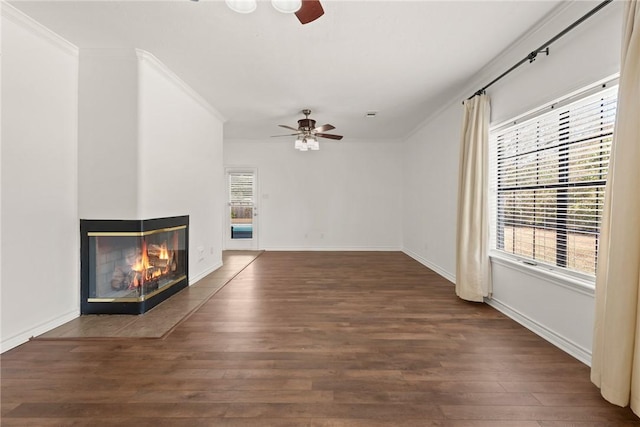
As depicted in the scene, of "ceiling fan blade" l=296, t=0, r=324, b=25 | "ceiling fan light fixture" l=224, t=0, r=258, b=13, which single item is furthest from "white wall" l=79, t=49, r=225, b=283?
"ceiling fan blade" l=296, t=0, r=324, b=25

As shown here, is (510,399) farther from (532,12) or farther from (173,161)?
(173,161)

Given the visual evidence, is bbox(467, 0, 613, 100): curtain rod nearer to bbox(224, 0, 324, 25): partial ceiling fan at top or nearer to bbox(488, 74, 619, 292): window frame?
bbox(488, 74, 619, 292): window frame

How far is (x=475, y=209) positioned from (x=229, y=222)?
19.0 ft

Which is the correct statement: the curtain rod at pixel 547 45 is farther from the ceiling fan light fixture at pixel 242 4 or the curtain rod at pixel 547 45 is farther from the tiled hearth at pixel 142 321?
the tiled hearth at pixel 142 321

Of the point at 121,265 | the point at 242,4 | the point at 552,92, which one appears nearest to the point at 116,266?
the point at 121,265

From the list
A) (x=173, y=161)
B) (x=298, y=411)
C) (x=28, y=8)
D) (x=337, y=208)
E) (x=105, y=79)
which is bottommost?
(x=298, y=411)

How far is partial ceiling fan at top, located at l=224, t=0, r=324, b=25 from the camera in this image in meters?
1.57

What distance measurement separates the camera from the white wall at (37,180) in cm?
234

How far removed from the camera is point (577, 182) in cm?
233

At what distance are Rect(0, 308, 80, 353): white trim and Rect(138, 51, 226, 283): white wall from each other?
1.20 metres

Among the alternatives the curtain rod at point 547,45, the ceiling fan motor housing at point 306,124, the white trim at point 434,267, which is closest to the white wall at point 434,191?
the white trim at point 434,267

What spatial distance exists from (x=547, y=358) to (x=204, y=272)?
4358 mm

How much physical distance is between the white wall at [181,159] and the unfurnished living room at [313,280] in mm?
37

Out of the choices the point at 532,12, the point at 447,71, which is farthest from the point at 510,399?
the point at 447,71
